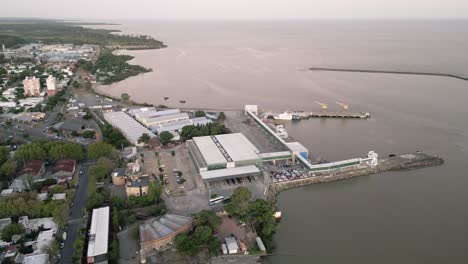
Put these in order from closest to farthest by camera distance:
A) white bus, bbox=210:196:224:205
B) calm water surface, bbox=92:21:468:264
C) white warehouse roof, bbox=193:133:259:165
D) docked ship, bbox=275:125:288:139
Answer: calm water surface, bbox=92:21:468:264 < white bus, bbox=210:196:224:205 < white warehouse roof, bbox=193:133:259:165 < docked ship, bbox=275:125:288:139

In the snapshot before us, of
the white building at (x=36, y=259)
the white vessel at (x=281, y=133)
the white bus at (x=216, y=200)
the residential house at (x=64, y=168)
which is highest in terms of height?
the white vessel at (x=281, y=133)

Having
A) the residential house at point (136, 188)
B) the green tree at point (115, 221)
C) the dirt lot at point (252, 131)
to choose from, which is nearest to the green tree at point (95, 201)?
the green tree at point (115, 221)

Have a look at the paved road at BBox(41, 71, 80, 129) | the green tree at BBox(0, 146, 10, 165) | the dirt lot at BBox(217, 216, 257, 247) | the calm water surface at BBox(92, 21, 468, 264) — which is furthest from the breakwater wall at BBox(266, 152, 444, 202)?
the paved road at BBox(41, 71, 80, 129)

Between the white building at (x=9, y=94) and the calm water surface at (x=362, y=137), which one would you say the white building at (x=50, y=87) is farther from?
the calm water surface at (x=362, y=137)

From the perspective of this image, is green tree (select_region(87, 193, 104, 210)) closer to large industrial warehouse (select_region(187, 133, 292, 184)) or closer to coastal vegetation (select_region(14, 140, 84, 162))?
large industrial warehouse (select_region(187, 133, 292, 184))

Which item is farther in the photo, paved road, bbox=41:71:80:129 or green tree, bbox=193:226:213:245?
paved road, bbox=41:71:80:129

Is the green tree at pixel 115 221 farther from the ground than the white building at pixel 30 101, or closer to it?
closer to it

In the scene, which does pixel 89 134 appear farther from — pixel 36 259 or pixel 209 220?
pixel 209 220
